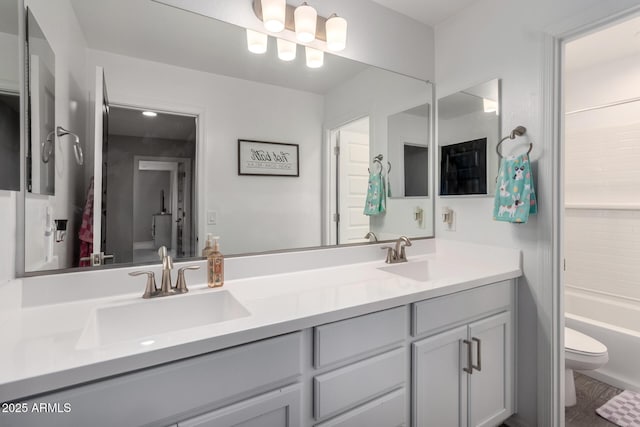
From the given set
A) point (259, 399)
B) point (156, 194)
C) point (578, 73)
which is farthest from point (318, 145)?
point (578, 73)

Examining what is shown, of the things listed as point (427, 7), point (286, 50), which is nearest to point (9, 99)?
point (286, 50)

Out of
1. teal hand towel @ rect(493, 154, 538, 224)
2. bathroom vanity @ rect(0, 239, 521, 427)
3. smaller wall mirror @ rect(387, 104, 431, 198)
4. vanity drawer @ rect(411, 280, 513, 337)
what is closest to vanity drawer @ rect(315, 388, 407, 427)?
bathroom vanity @ rect(0, 239, 521, 427)

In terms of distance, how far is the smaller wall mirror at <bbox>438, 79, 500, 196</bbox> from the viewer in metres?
1.73

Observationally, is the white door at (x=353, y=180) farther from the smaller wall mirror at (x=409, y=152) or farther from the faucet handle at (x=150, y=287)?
the faucet handle at (x=150, y=287)

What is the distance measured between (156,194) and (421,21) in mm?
1946

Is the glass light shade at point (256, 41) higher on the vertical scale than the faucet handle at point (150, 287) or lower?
higher

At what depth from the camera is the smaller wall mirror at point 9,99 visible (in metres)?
0.85

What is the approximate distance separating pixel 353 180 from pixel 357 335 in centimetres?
98

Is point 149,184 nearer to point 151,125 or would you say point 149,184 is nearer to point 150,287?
point 151,125

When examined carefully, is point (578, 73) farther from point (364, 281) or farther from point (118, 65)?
point (118, 65)

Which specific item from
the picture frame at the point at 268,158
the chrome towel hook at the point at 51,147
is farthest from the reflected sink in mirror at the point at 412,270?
the chrome towel hook at the point at 51,147

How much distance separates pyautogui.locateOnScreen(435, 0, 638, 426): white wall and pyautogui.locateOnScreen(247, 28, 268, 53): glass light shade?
49.3 inches

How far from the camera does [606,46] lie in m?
2.23

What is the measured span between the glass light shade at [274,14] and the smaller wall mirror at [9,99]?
0.87 m
